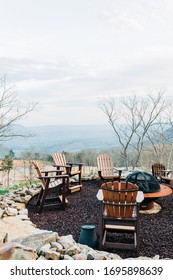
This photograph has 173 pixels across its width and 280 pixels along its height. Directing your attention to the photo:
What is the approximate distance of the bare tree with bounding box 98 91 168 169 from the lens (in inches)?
359

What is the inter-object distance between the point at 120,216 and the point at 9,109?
590 centimetres

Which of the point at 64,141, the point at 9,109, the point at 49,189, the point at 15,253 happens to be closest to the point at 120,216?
the point at 15,253

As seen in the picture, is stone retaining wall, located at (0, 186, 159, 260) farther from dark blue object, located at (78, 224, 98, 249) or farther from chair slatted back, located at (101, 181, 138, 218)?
chair slatted back, located at (101, 181, 138, 218)

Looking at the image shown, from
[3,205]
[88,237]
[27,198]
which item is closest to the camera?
[88,237]

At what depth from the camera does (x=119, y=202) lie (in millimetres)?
3465

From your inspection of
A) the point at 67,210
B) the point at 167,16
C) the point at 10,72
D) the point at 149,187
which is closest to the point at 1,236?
the point at 67,210

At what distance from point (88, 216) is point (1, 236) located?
1730 millimetres

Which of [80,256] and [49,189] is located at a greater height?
[49,189]

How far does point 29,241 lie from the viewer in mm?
2721

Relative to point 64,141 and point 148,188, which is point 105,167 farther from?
point 64,141

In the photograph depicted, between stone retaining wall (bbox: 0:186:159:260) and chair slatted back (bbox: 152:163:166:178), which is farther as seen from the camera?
chair slatted back (bbox: 152:163:166:178)

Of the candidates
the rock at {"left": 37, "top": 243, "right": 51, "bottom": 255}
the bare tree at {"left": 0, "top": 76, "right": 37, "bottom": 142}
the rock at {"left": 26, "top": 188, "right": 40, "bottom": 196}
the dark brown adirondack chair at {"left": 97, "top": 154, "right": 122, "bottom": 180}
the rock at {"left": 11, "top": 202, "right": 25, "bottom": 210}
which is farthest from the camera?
the bare tree at {"left": 0, "top": 76, "right": 37, "bottom": 142}

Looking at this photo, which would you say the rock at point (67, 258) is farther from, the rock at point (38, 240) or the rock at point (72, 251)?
the rock at point (38, 240)

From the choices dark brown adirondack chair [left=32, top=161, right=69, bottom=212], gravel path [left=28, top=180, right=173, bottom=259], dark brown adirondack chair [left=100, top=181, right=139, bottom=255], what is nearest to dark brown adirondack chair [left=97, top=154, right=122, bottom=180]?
gravel path [left=28, top=180, right=173, bottom=259]
